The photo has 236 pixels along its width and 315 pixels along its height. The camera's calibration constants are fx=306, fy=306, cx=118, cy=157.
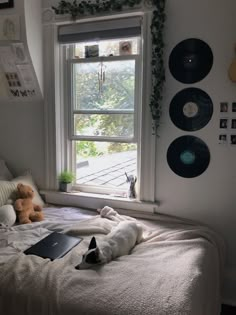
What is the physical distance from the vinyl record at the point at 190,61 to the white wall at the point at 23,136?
118 centimetres

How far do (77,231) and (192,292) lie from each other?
864 mm

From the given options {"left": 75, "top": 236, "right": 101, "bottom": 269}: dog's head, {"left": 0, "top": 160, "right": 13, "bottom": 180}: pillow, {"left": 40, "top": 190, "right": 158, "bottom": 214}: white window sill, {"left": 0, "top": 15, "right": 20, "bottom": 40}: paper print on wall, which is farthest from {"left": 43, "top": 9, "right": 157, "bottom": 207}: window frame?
{"left": 75, "top": 236, "right": 101, "bottom": 269}: dog's head

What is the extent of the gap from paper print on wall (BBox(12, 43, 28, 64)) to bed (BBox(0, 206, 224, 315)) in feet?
4.38

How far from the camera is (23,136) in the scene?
2766mm

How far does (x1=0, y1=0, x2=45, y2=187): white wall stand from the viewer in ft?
8.83

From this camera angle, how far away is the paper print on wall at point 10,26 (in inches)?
92.7

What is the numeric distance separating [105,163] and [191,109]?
863mm

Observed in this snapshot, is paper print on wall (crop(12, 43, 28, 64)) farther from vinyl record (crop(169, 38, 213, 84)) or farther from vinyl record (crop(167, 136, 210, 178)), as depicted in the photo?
vinyl record (crop(167, 136, 210, 178))

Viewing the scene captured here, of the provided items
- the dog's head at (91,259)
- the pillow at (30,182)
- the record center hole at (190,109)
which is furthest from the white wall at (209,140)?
the pillow at (30,182)

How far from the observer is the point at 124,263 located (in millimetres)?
1657

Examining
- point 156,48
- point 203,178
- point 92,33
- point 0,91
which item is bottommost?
point 203,178

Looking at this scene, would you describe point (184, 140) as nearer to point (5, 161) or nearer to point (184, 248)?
point (184, 248)

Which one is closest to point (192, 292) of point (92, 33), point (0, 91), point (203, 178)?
point (203, 178)

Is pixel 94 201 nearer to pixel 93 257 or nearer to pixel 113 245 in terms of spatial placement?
pixel 113 245
